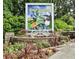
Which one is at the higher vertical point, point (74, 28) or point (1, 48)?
point (74, 28)

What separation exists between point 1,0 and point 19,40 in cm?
73

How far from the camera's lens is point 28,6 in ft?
15.8

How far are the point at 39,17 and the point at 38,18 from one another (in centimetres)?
2

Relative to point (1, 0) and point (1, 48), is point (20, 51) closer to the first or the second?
point (1, 48)

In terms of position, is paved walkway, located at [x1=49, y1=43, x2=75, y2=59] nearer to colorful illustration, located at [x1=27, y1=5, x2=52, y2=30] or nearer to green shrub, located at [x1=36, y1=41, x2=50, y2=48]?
green shrub, located at [x1=36, y1=41, x2=50, y2=48]

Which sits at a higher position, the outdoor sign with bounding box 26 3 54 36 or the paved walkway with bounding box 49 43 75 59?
the outdoor sign with bounding box 26 3 54 36

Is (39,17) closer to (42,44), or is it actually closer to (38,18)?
(38,18)

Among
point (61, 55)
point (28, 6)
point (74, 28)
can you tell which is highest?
point (28, 6)

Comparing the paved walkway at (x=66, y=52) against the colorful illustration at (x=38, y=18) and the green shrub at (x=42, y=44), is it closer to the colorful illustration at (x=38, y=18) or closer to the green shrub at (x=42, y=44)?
the green shrub at (x=42, y=44)

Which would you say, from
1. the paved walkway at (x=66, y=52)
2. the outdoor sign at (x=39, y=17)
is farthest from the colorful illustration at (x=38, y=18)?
the paved walkway at (x=66, y=52)

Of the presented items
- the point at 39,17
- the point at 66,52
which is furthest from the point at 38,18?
the point at 66,52

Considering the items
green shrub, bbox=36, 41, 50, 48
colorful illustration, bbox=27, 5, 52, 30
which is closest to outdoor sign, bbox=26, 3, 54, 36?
colorful illustration, bbox=27, 5, 52, 30

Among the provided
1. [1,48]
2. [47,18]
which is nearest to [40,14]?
[47,18]

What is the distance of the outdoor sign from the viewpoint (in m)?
4.81
